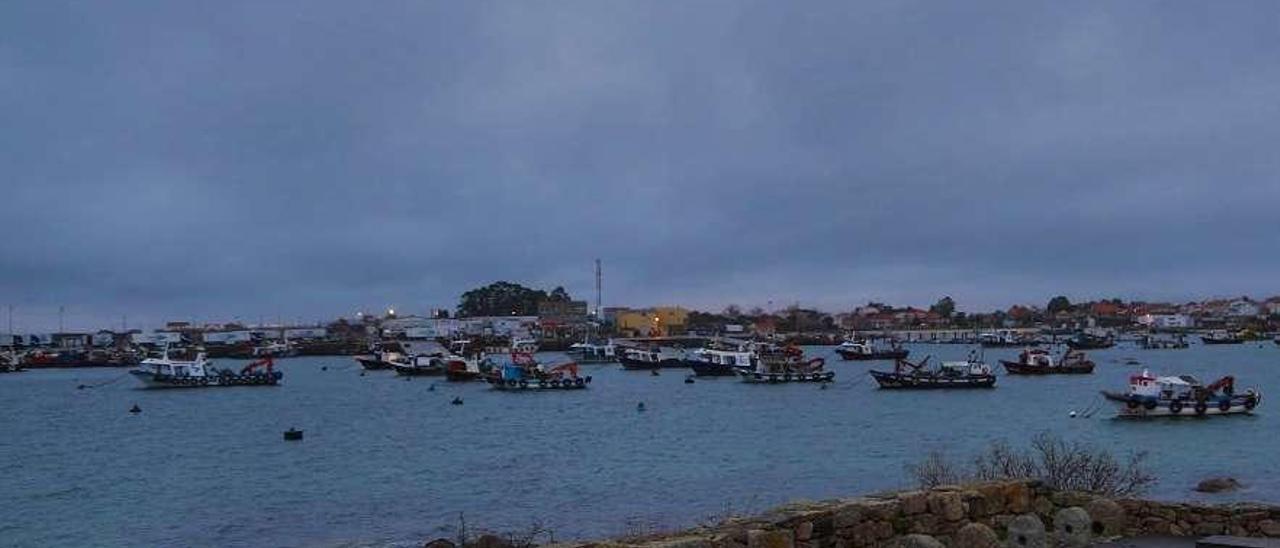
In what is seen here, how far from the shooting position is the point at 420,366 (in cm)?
11669

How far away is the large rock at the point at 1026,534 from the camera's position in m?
11.3

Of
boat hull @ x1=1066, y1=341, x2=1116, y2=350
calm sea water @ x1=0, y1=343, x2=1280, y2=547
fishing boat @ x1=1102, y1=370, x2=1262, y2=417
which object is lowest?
calm sea water @ x1=0, y1=343, x2=1280, y2=547

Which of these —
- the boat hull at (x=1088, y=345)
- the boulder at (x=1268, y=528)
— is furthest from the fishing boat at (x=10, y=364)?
the boulder at (x=1268, y=528)

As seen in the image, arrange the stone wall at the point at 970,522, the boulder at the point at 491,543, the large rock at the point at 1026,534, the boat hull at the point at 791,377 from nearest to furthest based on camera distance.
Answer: the stone wall at the point at 970,522
the large rock at the point at 1026,534
the boulder at the point at 491,543
the boat hull at the point at 791,377

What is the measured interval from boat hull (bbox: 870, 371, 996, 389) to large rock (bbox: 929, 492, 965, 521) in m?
68.0

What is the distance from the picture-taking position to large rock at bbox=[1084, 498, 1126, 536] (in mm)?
12062

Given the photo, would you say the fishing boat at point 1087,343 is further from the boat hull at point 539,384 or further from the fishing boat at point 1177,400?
the fishing boat at point 1177,400

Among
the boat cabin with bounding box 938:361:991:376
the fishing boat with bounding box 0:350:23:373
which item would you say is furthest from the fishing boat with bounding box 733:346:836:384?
the fishing boat with bounding box 0:350:23:373

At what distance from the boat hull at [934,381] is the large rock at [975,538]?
68280 millimetres

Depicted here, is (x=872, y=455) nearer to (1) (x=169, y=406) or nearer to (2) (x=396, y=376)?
(1) (x=169, y=406)

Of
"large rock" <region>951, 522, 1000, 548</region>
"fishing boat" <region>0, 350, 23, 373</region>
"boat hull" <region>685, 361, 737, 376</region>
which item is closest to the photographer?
"large rock" <region>951, 522, 1000, 548</region>

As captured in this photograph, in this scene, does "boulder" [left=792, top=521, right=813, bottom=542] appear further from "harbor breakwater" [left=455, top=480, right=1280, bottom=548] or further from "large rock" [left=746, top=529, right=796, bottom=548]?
"large rock" [left=746, top=529, right=796, bottom=548]

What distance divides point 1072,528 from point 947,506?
1.36 meters


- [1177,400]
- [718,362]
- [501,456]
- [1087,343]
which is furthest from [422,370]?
[1087,343]
